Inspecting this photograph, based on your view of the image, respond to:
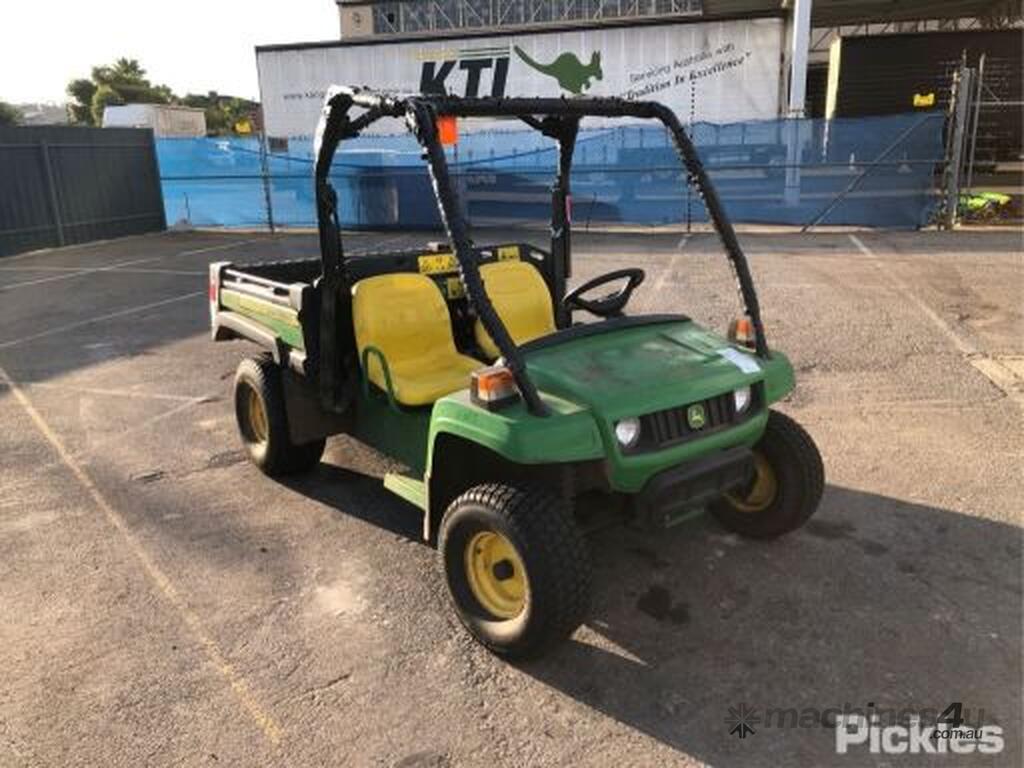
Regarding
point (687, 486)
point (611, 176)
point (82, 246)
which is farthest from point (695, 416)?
point (82, 246)

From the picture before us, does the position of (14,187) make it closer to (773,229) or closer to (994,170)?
(773,229)

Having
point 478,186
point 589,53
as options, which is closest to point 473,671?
point 478,186

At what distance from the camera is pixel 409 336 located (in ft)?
13.9

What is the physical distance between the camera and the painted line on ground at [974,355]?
5.88m

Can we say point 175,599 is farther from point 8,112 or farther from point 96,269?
point 8,112

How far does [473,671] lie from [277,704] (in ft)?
2.22

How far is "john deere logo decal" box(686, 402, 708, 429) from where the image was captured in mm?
3086

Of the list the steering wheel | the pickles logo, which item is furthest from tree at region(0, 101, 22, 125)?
the steering wheel

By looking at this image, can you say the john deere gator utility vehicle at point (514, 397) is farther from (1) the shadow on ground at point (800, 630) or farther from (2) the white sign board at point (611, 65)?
(2) the white sign board at point (611, 65)

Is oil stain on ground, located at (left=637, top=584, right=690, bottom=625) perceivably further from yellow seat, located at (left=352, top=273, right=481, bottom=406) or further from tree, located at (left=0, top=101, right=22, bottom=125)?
tree, located at (left=0, top=101, right=22, bottom=125)

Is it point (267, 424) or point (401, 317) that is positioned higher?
point (401, 317)

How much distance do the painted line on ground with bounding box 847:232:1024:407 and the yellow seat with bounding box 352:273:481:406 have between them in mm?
3915

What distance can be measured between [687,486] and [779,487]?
0.85 m

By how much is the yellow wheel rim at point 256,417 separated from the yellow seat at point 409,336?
3.53 ft
